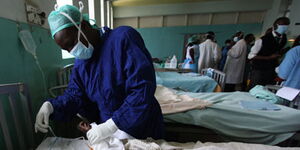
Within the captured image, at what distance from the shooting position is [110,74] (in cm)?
63

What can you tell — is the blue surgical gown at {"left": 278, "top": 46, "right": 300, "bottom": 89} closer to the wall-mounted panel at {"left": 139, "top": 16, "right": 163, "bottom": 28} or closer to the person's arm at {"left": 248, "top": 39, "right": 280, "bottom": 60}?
the person's arm at {"left": 248, "top": 39, "right": 280, "bottom": 60}

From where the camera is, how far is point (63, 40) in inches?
23.5

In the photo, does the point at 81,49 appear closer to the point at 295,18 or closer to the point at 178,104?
the point at 178,104

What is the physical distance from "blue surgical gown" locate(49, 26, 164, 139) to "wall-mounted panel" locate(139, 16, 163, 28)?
12.6ft

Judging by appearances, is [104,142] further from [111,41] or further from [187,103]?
[187,103]

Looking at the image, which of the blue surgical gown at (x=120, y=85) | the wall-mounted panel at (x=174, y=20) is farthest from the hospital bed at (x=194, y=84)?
the wall-mounted panel at (x=174, y=20)

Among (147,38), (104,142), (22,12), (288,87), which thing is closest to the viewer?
(104,142)

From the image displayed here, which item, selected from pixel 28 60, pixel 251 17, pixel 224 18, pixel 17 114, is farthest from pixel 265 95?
pixel 251 17

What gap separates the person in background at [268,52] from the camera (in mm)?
1810

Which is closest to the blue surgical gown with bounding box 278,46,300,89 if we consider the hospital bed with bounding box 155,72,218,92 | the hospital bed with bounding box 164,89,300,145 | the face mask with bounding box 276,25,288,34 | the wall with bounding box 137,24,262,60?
the hospital bed with bounding box 164,89,300,145

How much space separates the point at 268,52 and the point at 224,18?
98.0 inches

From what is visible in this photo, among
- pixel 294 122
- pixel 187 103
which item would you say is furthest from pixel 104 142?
pixel 294 122

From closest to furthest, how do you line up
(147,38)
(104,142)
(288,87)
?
(104,142)
(288,87)
(147,38)

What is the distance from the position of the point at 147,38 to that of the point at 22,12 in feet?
11.9
